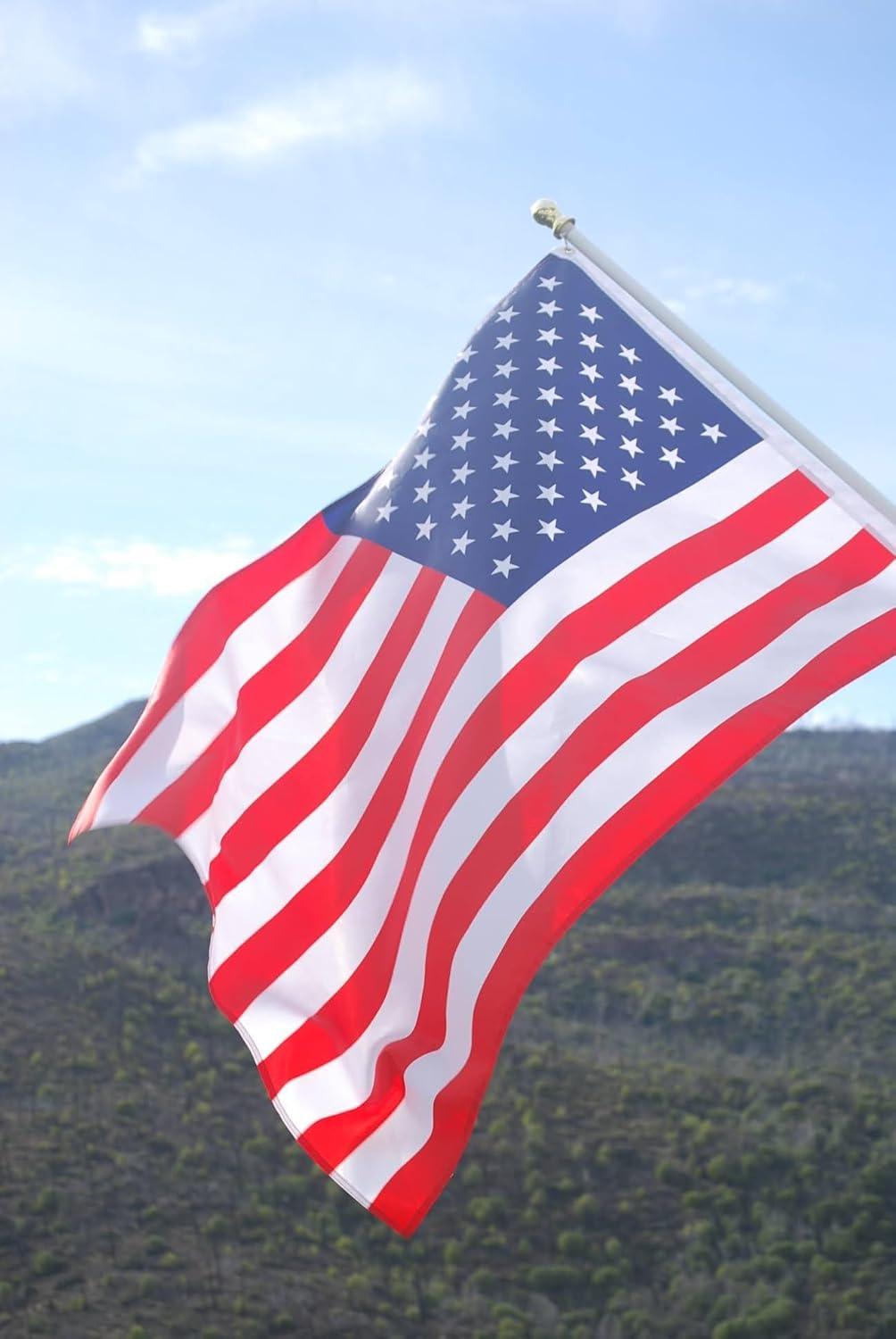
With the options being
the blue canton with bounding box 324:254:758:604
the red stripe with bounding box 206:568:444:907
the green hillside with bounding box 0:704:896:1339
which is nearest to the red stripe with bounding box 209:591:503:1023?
the red stripe with bounding box 206:568:444:907

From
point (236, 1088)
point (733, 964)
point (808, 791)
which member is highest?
point (808, 791)

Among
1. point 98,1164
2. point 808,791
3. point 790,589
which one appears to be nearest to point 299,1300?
point 98,1164

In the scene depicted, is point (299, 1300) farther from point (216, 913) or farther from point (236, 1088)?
point (216, 913)

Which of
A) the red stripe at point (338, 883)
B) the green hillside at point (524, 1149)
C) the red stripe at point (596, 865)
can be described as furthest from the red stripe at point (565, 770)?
A: the green hillside at point (524, 1149)

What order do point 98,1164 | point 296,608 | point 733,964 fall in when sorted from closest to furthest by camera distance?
1. point 296,608
2. point 98,1164
3. point 733,964

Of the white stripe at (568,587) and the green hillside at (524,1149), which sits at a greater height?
the white stripe at (568,587)

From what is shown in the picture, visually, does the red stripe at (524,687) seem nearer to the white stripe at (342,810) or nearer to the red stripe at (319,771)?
the white stripe at (342,810)

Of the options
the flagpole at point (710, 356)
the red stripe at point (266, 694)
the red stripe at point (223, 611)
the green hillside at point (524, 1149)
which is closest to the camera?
the flagpole at point (710, 356)
